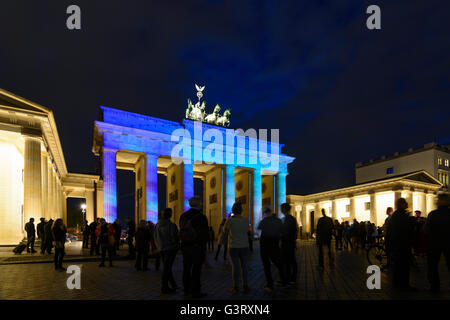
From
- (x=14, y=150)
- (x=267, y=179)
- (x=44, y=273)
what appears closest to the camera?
(x=44, y=273)

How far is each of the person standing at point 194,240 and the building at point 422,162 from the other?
5952 cm

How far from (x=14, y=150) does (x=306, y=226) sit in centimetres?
4998

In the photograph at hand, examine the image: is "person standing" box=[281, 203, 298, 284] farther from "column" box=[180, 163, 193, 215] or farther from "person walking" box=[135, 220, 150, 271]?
"column" box=[180, 163, 193, 215]

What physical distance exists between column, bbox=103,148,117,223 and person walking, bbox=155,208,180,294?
850 inches

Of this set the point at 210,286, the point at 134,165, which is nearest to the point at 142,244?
the point at 210,286

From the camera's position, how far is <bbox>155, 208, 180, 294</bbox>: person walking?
618 cm

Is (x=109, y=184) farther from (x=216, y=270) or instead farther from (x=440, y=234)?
(x=440, y=234)

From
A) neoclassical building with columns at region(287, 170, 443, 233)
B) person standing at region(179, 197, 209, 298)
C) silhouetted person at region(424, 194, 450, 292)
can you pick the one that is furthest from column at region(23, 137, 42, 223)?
neoclassical building with columns at region(287, 170, 443, 233)

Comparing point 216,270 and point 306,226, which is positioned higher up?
point 216,270

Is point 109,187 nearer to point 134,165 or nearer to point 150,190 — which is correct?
point 150,190

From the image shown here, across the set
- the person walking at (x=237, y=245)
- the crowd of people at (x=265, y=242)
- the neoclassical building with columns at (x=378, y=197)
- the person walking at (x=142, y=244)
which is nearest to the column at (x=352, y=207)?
the neoclassical building with columns at (x=378, y=197)

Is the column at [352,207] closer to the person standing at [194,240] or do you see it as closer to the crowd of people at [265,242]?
the crowd of people at [265,242]

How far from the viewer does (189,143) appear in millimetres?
32625

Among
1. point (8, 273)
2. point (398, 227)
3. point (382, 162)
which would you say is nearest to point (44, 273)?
point (8, 273)
